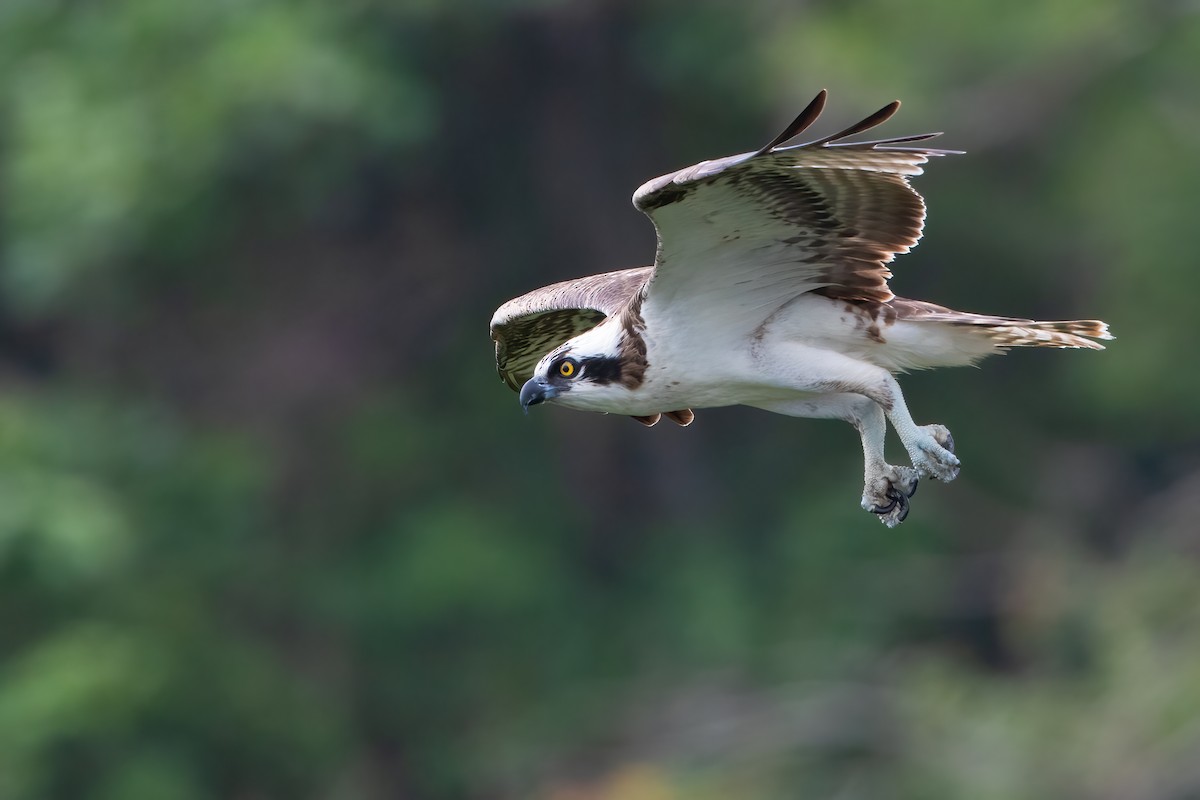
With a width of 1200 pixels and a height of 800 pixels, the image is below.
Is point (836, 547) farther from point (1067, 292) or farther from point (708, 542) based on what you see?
point (1067, 292)

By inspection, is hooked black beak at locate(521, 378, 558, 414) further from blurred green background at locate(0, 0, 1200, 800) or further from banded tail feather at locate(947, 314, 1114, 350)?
blurred green background at locate(0, 0, 1200, 800)

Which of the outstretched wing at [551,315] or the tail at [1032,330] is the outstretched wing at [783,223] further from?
the outstretched wing at [551,315]

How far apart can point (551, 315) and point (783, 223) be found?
1.63 meters

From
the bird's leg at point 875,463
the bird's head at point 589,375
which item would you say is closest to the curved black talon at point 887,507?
the bird's leg at point 875,463

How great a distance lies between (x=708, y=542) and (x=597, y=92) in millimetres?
5666

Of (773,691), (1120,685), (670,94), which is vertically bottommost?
(1120,685)

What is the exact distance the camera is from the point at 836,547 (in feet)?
83.5

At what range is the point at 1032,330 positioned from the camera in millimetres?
7641

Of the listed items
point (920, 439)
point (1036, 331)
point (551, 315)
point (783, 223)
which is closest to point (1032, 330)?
point (1036, 331)

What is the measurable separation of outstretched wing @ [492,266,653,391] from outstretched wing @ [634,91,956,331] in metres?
0.48

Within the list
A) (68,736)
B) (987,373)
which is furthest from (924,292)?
(68,736)

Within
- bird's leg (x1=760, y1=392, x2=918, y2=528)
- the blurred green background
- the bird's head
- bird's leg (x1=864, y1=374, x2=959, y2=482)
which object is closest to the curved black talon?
bird's leg (x1=760, y1=392, x2=918, y2=528)

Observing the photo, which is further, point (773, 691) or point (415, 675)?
point (415, 675)

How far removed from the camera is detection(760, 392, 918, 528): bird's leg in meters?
7.79
